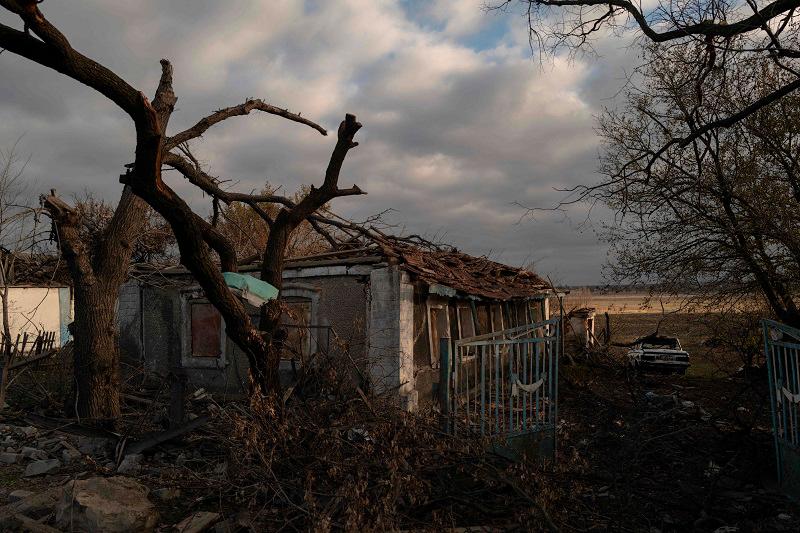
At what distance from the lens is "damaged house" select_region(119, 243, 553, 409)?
10195mm

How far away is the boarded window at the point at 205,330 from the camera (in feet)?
40.1

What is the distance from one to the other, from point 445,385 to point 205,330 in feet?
24.4

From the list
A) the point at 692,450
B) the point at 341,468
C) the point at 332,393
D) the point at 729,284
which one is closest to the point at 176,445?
the point at 332,393

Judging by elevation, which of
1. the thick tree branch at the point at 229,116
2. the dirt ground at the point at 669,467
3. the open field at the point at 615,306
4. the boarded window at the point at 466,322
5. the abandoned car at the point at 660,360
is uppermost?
the thick tree branch at the point at 229,116

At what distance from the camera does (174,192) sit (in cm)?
635

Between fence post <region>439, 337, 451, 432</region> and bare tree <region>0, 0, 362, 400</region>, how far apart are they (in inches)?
72.3

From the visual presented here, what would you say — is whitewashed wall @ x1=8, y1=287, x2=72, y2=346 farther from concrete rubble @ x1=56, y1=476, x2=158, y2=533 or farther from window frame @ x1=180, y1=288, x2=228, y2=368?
concrete rubble @ x1=56, y1=476, x2=158, y2=533

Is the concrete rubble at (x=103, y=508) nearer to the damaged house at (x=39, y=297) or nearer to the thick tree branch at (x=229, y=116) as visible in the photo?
the thick tree branch at (x=229, y=116)

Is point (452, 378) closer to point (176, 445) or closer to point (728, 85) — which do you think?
point (176, 445)

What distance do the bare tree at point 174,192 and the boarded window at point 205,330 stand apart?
127 inches

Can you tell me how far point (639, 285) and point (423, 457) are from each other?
9.83 m

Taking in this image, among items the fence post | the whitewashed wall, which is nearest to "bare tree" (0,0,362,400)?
the fence post

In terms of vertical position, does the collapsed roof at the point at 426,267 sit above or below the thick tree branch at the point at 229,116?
below

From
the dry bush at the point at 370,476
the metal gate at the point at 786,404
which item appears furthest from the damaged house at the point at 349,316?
the metal gate at the point at 786,404
